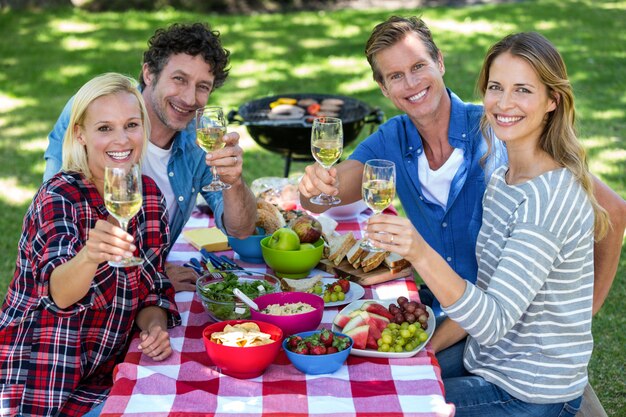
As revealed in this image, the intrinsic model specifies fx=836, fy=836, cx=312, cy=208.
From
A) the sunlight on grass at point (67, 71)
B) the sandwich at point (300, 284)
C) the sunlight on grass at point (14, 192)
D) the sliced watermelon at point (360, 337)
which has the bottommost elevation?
the sunlight on grass at point (14, 192)

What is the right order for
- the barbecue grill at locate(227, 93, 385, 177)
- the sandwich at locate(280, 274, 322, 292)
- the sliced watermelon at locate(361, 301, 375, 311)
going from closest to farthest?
the sliced watermelon at locate(361, 301, 375, 311), the sandwich at locate(280, 274, 322, 292), the barbecue grill at locate(227, 93, 385, 177)

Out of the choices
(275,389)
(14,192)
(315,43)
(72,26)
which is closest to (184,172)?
(275,389)

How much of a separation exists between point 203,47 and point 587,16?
10927 millimetres

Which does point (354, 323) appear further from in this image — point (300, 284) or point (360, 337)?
point (300, 284)

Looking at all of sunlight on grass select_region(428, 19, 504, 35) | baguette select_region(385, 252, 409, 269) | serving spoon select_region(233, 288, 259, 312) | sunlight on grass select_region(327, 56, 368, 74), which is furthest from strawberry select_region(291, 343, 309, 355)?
sunlight on grass select_region(428, 19, 504, 35)

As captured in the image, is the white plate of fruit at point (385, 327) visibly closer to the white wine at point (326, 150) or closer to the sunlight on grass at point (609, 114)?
the white wine at point (326, 150)

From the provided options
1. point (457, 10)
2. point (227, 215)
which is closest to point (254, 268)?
point (227, 215)

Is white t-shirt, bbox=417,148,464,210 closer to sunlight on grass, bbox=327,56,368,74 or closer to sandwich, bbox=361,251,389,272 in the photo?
sandwich, bbox=361,251,389,272

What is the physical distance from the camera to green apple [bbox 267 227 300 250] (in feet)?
12.0

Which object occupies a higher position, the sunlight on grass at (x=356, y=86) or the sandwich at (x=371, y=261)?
the sandwich at (x=371, y=261)

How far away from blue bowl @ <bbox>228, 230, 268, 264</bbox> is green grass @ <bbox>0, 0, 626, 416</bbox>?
3037 mm

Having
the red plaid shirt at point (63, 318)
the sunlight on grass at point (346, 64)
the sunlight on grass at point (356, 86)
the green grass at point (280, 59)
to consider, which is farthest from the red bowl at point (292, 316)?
the sunlight on grass at point (346, 64)

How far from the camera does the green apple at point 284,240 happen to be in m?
3.67

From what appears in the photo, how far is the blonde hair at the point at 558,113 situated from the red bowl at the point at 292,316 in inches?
41.2
